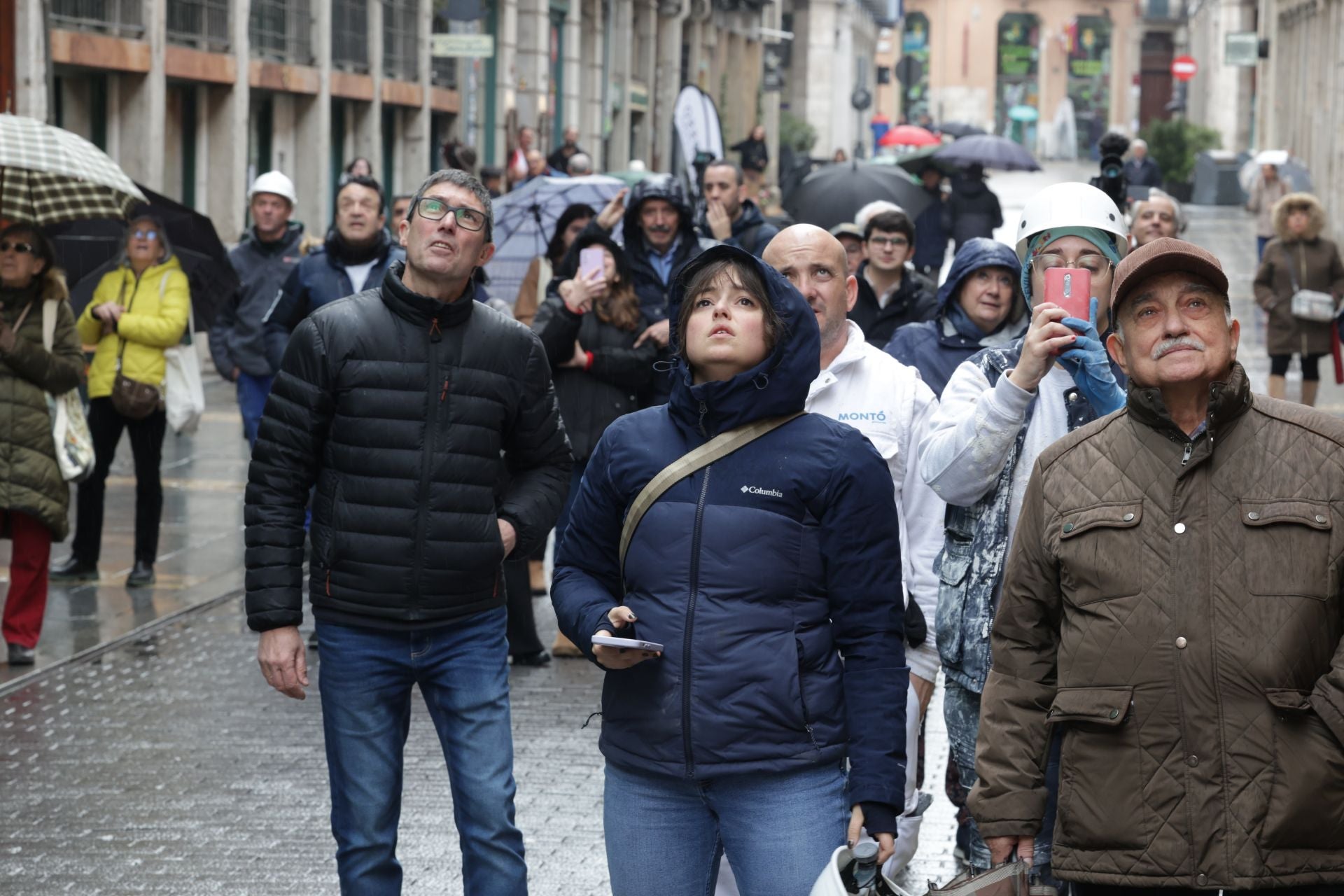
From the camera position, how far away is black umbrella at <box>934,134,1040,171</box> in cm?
2728

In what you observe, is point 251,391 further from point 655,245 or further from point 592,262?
point 592,262

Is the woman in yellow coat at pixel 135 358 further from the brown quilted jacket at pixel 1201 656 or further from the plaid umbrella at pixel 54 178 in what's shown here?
the brown quilted jacket at pixel 1201 656

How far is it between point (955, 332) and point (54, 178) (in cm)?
577

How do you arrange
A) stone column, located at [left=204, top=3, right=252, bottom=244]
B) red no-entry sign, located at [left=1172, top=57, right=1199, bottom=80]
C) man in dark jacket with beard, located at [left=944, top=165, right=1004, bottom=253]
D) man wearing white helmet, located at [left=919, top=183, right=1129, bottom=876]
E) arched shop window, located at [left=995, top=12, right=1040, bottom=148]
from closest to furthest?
man wearing white helmet, located at [left=919, top=183, right=1129, bottom=876] < stone column, located at [left=204, top=3, right=252, bottom=244] < man in dark jacket with beard, located at [left=944, top=165, right=1004, bottom=253] < red no-entry sign, located at [left=1172, top=57, right=1199, bottom=80] < arched shop window, located at [left=995, top=12, right=1040, bottom=148]

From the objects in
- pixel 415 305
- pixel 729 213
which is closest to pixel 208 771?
pixel 415 305

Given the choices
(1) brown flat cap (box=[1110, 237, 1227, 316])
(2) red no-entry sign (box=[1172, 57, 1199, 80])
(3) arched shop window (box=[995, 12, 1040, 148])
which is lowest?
(1) brown flat cap (box=[1110, 237, 1227, 316])

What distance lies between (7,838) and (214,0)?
55.5 ft

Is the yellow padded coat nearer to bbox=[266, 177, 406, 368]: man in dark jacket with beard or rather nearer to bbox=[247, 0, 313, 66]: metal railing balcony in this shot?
bbox=[266, 177, 406, 368]: man in dark jacket with beard

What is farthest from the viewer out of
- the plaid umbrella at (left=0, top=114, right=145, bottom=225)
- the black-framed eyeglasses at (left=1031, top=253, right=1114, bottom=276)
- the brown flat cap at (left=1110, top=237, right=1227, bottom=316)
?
the plaid umbrella at (left=0, top=114, right=145, bottom=225)

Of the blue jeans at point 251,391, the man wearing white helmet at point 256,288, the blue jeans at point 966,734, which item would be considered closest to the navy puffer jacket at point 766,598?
the blue jeans at point 966,734

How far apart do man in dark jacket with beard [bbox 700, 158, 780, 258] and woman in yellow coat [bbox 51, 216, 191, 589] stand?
9.12ft

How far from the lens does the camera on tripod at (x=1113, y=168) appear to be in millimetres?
9906

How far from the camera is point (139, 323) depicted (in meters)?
11.0

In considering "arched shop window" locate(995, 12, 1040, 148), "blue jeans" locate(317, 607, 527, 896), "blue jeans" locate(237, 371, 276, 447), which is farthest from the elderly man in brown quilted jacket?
"arched shop window" locate(995, 12, 1040, 148)
